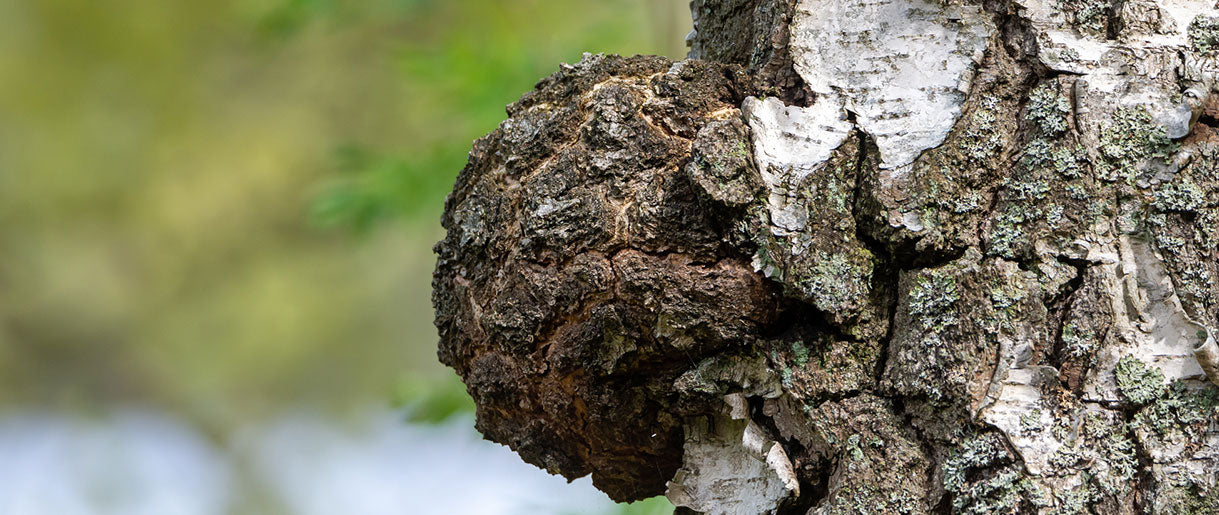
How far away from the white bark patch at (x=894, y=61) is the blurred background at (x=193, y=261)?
403 cm

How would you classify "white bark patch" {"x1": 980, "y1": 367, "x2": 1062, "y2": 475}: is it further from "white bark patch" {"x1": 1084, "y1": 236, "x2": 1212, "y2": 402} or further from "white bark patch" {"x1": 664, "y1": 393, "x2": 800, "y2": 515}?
"white bark patch" {"x1": 664, "y1": 393, "x2": 800, "y2": 515}

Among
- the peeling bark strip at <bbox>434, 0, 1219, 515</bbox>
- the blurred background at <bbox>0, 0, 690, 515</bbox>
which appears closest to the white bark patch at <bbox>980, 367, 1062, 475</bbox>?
the peeling bark strip at <bbox>434, 0, 1219, 515</bbox>

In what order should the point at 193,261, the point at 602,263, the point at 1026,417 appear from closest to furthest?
the point at 1026,417 < the point at 602,263 < the point at 193,261

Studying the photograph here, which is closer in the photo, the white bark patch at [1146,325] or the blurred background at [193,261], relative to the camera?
the white bark patch at [1146,325]

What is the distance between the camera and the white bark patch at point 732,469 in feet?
2.79

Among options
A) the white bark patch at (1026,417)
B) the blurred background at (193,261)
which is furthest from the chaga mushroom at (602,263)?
the blurred background at (193,261)

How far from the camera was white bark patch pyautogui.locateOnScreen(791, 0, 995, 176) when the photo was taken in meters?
0.86

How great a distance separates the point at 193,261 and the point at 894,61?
6.12 metres

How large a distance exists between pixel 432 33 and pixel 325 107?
1132 millimetres

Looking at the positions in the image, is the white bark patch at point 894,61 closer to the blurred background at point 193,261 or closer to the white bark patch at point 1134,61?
the white bark patch at point 1134,61

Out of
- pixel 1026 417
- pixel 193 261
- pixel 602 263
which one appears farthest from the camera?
pixel 193 261

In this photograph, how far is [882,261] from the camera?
0.84 m

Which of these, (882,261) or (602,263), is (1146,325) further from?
(602,263)

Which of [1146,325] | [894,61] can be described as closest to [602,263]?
[894,61]
